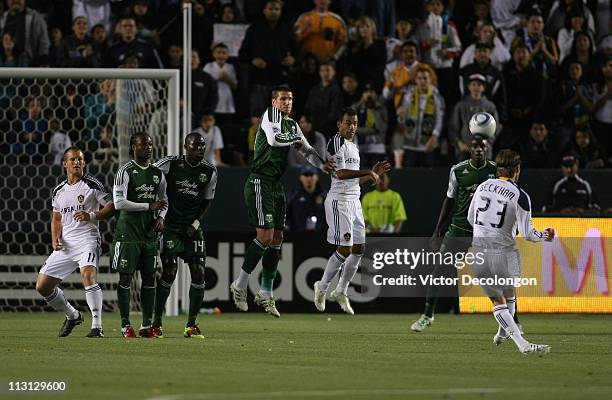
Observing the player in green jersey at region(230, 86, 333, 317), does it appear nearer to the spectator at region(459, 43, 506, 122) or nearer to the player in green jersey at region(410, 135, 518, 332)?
the player in green jersey at region(410, 135, 518, 332)

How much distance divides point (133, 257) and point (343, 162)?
3.11 m

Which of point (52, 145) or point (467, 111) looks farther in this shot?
point (467, 111)

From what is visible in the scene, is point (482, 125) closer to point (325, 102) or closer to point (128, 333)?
point (128, 333)

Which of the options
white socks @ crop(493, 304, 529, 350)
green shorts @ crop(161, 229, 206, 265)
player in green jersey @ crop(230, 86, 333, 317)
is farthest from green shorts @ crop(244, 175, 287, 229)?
white socks @ crop(493, 304, 529, 350)

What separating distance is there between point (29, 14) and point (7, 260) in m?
4.63

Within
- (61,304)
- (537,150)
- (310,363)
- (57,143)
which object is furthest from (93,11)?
(310,363)

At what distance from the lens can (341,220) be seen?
1506 centimetres

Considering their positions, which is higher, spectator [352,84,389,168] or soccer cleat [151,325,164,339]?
spectator [352,84,389,168]

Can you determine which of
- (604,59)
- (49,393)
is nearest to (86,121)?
(604,59)

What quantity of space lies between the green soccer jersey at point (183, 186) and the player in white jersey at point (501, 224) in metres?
3.03

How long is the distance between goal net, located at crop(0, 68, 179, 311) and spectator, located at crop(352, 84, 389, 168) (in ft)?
10.5

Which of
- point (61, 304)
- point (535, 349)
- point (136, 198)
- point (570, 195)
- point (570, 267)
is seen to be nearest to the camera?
point (535, 349)

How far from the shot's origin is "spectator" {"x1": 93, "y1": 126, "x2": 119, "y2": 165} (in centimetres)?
1909

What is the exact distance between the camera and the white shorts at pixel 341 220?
15055 millimetres
